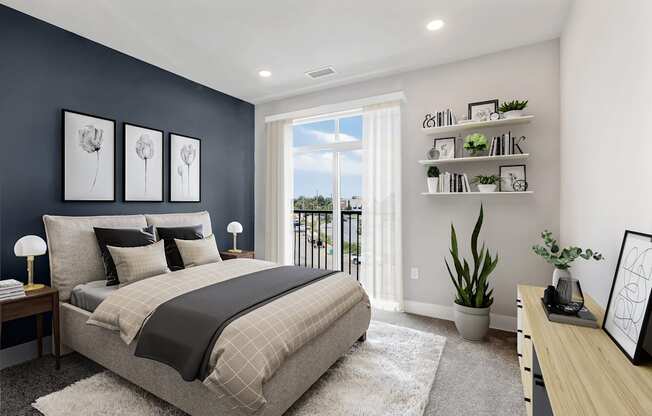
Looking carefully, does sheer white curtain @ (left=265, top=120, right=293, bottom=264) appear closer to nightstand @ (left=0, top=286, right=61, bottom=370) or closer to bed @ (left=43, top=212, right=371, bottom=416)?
bed @ (left=43, top=212, right=371, bottom=416)

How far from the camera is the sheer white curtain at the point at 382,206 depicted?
141 inches

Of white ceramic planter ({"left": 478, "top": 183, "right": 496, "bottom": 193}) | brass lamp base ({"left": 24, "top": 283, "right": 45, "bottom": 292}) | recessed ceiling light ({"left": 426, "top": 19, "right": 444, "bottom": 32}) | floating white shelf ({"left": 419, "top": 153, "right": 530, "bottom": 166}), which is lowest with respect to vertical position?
brass lamp base ({"left": 24, "top": 283, "right": 45, "bottom": 292})

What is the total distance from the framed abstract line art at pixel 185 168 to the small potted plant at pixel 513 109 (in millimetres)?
3426

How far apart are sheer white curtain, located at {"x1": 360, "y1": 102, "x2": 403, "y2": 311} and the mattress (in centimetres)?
258

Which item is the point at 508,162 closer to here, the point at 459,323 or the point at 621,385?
the point at 459,323

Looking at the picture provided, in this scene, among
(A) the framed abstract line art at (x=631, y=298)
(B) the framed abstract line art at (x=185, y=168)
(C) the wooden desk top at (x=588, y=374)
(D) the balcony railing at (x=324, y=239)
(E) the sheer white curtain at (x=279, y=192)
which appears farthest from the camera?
(E) the sheer white curtain at (x=279, y=192)

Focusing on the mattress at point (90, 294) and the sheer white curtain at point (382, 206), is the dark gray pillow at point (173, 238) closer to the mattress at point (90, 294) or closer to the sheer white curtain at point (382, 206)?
the mattress at point (90, 294)

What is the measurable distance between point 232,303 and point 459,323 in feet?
6.81

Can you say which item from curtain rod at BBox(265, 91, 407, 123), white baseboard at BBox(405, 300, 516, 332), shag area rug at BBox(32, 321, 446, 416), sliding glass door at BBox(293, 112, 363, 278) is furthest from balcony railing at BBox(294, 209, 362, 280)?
shag area rug at BBox(32, 321, 446, 416)

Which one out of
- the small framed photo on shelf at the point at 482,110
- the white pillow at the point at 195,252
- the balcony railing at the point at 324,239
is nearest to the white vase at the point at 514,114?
the small framed photo on shelf at the point at 482,110

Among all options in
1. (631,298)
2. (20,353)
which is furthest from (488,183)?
(20,353)

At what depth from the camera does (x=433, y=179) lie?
3.22 metres

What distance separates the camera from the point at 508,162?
9.90ft

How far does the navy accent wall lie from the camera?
2.41m
